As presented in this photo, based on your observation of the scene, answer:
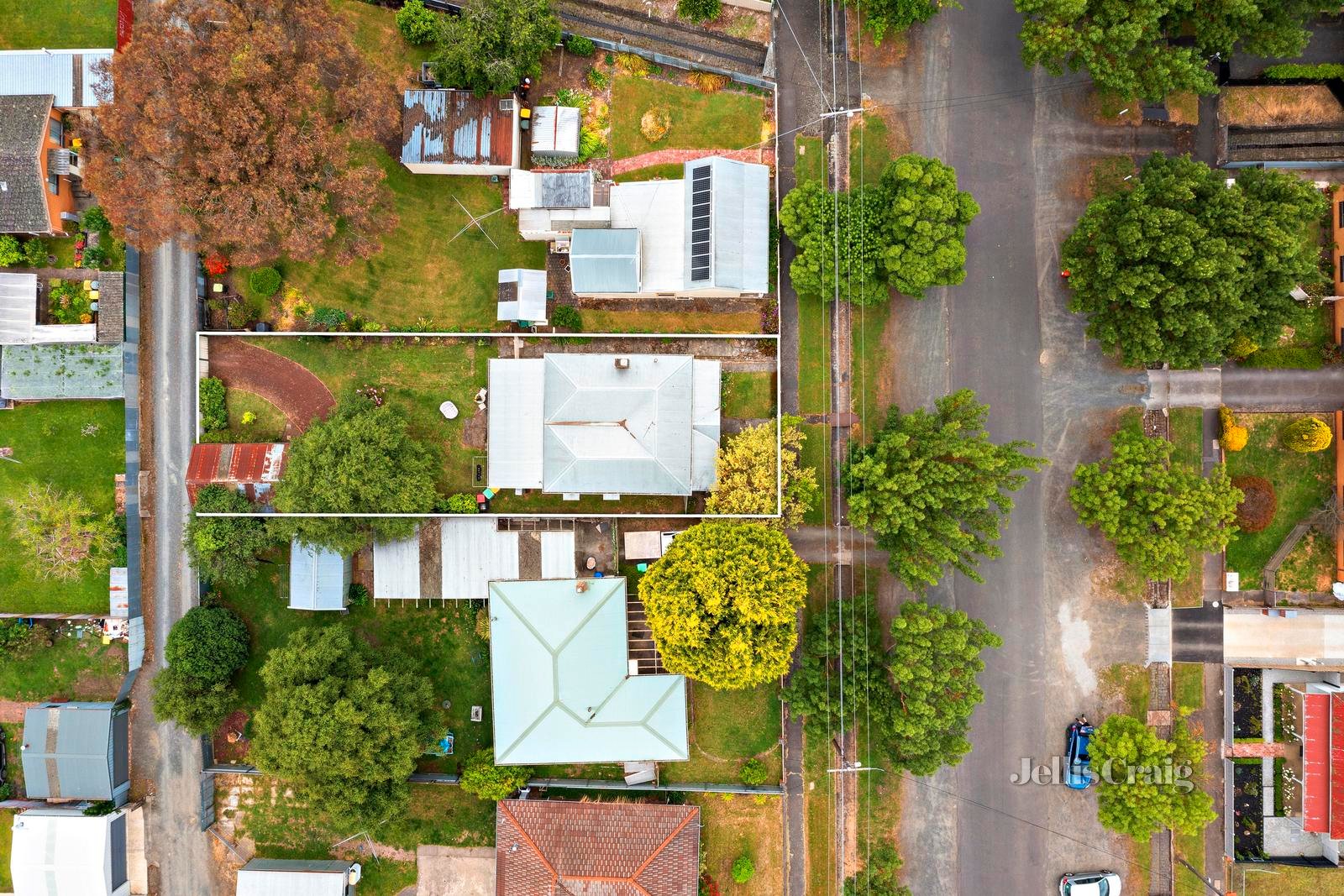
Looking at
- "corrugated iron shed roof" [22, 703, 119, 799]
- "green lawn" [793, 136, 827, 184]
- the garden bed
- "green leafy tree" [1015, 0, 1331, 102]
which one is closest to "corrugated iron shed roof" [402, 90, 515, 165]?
"green lawn" [793, 136, 827, 184]

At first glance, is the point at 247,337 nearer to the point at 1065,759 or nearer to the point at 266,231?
the point at 266,231

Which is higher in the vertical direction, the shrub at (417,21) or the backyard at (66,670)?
the shrub at (417,21)

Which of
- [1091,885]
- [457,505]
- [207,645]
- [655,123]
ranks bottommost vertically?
[1091,885]

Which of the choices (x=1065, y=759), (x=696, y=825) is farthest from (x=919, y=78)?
(x=696, y=825)

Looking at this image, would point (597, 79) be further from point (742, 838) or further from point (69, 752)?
point (69, 752)

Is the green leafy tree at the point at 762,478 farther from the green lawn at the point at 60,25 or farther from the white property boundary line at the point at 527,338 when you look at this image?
the green lawn at the point at 60,25

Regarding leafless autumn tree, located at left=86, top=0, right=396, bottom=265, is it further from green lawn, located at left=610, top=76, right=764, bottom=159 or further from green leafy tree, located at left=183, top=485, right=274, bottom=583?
green leafy tree, located at left=183, top=485, right=274, bottom=583

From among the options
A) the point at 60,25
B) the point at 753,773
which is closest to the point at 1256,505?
the point at 753,773

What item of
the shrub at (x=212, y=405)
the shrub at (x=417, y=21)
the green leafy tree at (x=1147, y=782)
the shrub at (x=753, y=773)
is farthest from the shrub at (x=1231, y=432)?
the shrub at (x=212, y=405)
